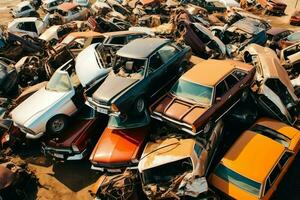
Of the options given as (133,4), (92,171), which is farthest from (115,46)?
(133,4)

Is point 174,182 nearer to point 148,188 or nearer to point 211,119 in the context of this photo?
point 148,188

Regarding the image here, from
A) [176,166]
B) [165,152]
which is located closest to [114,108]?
[165,152]

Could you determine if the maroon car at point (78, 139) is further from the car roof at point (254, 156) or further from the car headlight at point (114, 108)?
the car roof at point (254, 156)

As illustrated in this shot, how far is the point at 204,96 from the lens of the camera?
31.8 ft

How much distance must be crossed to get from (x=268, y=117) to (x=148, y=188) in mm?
4662

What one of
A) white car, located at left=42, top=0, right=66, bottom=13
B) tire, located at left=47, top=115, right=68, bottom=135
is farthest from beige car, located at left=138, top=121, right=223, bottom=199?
white car, located at left=42, top=0, right=66, bottom=13

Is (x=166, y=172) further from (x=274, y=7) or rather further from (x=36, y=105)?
(x=274, y=7)

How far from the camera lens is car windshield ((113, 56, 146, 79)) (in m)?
10.7

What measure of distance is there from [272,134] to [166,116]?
3056mm

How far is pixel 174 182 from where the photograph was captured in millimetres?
8109

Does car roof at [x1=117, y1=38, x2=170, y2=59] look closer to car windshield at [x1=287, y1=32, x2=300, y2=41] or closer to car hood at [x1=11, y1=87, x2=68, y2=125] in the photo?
car hood at [x1=11, y1=87, x2=68, y2=125]

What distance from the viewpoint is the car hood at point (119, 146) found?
9.29m

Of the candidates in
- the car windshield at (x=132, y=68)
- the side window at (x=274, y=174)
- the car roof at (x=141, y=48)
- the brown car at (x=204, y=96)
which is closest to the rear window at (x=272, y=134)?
the brown car at (x=204, y=96)

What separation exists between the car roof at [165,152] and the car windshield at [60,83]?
13.1 feet
